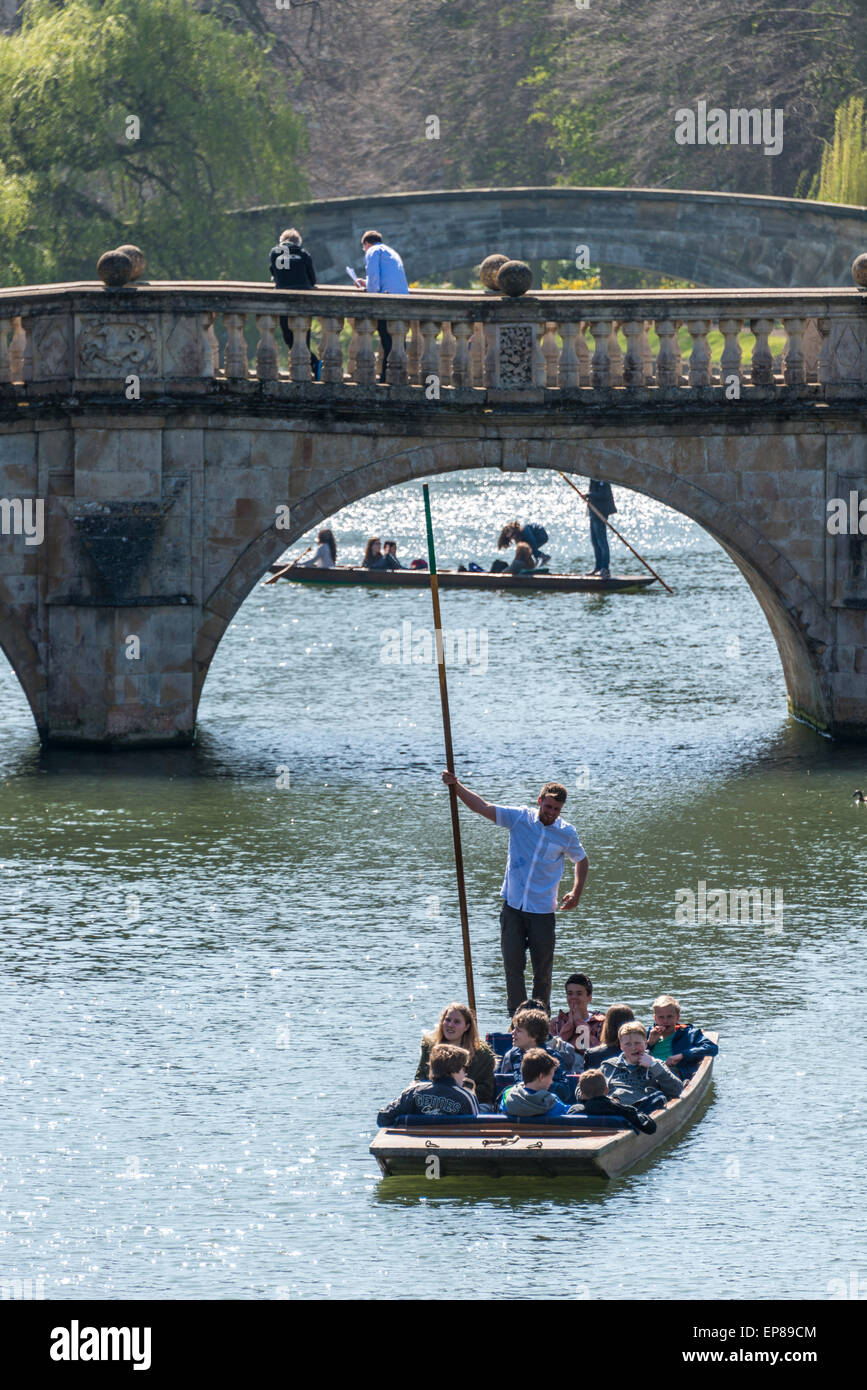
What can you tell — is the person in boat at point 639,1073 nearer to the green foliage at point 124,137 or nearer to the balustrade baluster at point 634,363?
the balustrade baluster at point 634,363

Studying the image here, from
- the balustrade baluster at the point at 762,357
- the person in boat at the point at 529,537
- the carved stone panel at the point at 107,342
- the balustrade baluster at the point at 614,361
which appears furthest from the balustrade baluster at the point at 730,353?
the person in boat at the point at 529,537

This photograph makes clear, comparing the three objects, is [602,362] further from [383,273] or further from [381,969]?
[381,969]

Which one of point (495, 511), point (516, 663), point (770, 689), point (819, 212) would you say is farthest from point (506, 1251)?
point (819, 212)

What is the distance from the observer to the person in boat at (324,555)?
45906 millimetres

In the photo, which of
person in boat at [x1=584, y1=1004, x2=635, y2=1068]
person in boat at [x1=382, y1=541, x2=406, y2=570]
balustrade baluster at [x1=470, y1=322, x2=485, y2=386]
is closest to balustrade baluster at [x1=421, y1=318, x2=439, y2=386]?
balustrade baluster at [x1=470, y1=322, x2=485, y2=386]

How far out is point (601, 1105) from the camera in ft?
54.2

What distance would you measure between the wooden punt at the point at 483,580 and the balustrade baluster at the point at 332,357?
1630 cm

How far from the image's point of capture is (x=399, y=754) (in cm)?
2961

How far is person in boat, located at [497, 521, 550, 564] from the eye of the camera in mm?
45562

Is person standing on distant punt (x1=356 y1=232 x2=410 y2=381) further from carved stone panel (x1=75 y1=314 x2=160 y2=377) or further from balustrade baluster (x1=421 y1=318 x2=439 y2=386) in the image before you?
carved stone panel (x1=75 y1=314 x2=160 y2=377)

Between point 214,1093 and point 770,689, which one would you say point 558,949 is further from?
point 770,689

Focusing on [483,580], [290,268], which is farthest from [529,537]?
[290,268]

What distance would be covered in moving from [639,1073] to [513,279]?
12.7m

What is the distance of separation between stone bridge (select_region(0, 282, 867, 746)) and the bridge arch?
0.09 ft
